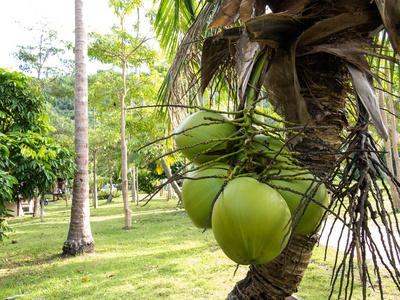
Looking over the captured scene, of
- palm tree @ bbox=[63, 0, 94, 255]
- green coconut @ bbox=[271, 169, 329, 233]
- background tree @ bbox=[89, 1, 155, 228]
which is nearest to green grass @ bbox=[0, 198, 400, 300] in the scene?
palm tree @ bbox=[63, 0, 94, 255]

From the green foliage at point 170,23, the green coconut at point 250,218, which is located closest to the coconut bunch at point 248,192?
the green coconut at point 250,218

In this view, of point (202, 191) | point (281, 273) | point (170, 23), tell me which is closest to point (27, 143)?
point (170, 23)

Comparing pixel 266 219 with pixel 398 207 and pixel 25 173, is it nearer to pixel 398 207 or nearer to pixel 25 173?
pixel 25 173

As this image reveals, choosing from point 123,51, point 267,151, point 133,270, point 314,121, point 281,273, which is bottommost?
point 133,270

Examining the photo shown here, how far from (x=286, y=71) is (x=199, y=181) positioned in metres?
0.64

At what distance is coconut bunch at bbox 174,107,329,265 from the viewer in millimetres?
761

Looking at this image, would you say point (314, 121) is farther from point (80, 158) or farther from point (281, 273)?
point (80, 158)

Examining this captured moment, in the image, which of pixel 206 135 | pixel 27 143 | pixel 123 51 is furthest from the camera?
pixel 123 51

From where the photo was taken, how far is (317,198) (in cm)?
89

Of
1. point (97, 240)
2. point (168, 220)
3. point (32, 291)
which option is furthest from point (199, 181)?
point (168, 220)

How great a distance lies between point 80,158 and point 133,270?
2.61 meters

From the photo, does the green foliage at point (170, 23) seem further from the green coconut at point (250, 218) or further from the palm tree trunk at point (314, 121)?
the green coconut at point (250, 218)

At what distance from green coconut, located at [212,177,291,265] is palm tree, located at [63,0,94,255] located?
21.1ft

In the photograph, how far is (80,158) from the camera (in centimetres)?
672
